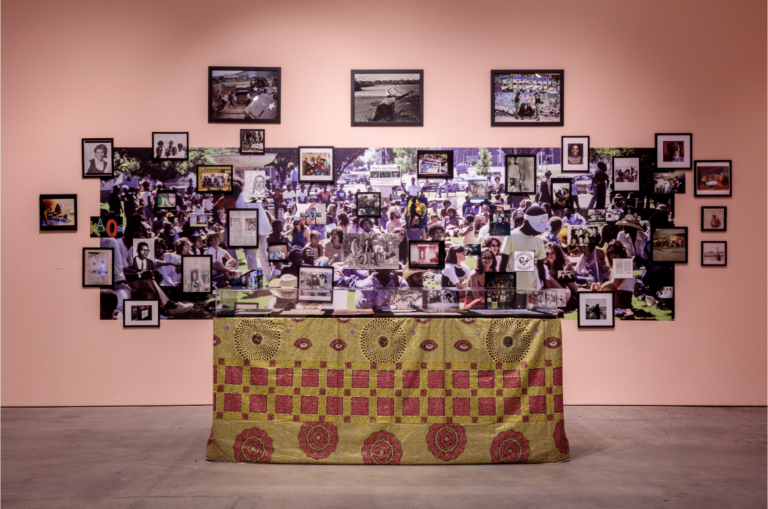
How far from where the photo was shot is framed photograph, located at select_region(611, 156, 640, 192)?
4.50 m

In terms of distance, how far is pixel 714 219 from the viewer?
4500 millimetres

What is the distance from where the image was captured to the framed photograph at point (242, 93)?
445 cm

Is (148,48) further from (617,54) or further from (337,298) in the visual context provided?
(617,54)

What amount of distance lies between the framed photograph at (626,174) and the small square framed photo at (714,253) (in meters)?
0.81

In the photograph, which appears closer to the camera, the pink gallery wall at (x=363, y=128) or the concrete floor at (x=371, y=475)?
the concrete floor at (x=371, y=475)

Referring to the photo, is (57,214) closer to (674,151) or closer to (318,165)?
(318,165)

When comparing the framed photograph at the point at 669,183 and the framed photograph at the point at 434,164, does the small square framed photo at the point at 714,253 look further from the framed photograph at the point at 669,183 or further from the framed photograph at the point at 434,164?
the framed photograph at the point at 434,164

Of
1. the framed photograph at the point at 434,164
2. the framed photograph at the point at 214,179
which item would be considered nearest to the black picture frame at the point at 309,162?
the framed photograph at the point at 214,179

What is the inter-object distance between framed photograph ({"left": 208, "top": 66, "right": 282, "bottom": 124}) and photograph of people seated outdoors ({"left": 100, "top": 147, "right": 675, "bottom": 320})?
333 millimetres

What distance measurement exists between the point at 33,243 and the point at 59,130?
1.04m

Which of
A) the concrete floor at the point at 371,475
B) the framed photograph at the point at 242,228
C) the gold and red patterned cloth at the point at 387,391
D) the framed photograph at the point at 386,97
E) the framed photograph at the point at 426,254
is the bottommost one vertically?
the concrete floor at the point at 371,475

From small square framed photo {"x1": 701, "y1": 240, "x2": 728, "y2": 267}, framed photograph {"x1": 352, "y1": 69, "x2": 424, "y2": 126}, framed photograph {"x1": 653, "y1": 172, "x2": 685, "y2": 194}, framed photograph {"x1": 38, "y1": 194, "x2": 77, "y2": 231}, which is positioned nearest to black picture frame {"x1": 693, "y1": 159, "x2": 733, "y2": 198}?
framed photograph {"x1": 653, "y1": 172, "x2": 685, "y2": 194}

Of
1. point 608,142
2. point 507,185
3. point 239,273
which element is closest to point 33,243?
point 239,273

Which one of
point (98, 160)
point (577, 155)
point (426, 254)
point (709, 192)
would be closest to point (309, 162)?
point (426, 254)
